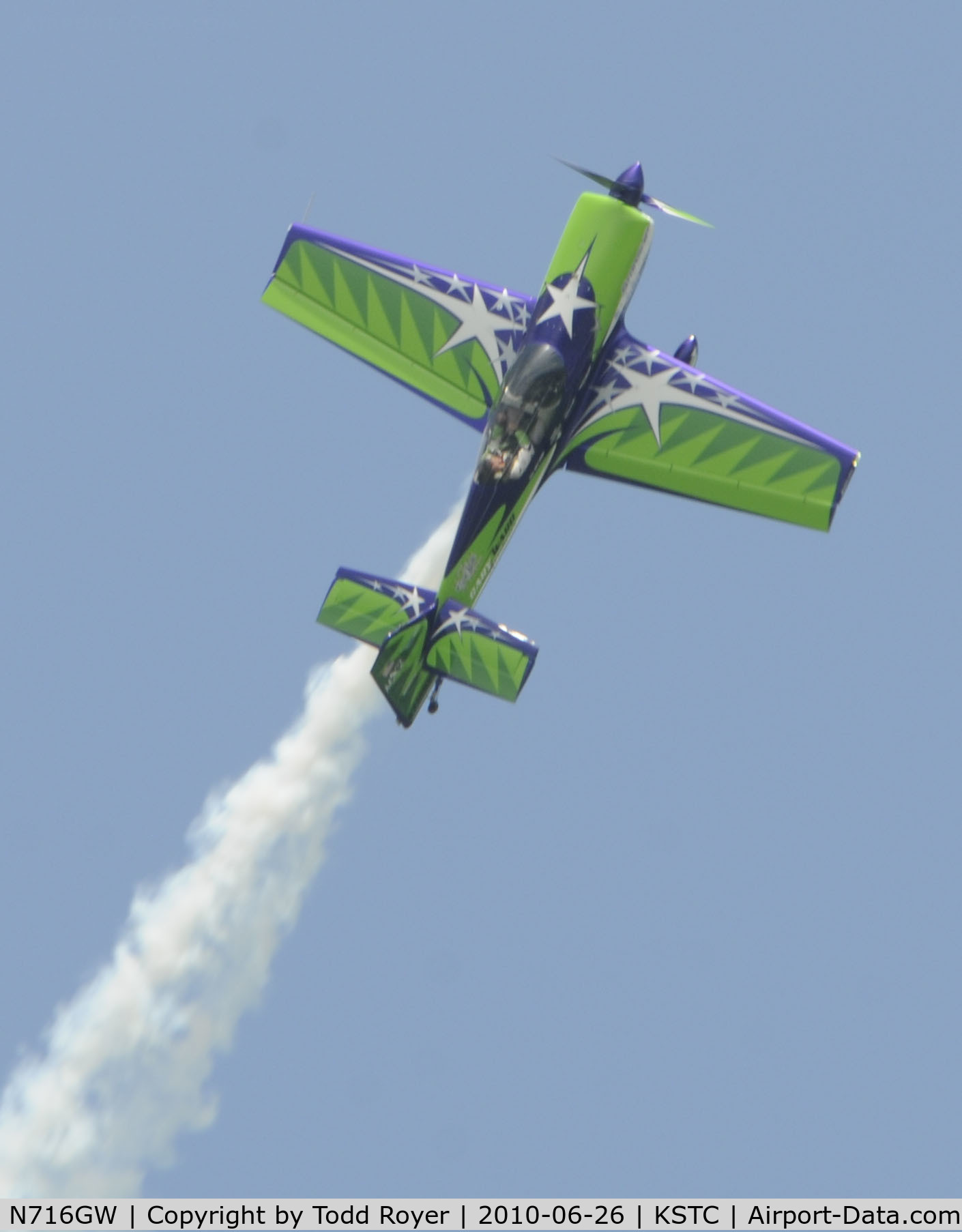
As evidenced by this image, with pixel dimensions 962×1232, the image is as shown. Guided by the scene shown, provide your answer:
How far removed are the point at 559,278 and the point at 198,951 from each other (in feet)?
29.1

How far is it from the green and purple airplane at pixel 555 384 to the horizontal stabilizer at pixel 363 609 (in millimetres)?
90

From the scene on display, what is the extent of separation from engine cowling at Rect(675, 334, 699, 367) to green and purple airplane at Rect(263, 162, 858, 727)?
0.03 m

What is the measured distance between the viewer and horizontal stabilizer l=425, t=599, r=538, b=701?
2767 cm

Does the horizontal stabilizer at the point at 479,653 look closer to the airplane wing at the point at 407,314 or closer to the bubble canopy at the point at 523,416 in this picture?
the bubble canopy at the point at 523,416

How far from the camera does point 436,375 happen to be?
3058cm

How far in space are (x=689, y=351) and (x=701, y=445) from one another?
154 centimetres

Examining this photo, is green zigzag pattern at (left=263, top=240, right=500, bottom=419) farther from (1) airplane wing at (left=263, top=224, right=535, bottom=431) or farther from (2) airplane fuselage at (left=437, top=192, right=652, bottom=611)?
(2) airplane fuselage at (left=437, top=192, right=652, bottom=611)

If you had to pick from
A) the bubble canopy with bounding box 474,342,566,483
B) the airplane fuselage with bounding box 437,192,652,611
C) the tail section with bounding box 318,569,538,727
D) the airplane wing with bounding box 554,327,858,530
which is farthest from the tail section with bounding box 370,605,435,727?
the airplane wing with bounding box 554,327,858,530

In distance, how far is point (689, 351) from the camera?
31.0 m

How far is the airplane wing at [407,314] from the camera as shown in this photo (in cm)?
3041

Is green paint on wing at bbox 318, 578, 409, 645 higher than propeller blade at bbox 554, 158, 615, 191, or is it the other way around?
propeller blade at bbox 554, 158, 615, 191

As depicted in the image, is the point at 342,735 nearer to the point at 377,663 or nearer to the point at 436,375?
A: the point at 377,663

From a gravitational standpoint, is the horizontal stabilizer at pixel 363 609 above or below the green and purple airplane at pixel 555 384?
below

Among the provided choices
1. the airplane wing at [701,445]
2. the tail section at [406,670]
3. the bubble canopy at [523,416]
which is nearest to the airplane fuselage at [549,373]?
the bubble canopy at [523,416]
